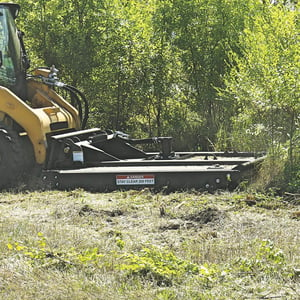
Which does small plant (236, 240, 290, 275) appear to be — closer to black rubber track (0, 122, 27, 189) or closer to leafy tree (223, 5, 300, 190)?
leafy tree (223, 5, 300, 190)

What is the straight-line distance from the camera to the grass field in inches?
147

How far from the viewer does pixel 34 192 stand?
7480 millimetres

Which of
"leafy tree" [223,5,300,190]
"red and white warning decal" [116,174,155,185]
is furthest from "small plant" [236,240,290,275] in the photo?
"red and white warning decal" [116,174,155,185]

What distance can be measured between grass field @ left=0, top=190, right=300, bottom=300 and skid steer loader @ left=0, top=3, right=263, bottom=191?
→ 285 millimetres

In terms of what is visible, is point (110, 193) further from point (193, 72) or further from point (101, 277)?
point (193, 72)

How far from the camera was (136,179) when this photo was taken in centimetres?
743

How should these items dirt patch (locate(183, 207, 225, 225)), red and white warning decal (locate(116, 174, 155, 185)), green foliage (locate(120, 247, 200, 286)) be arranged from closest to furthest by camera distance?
green foliage (locate(120, 247, 200, 286)) < dirt patch (locate(183, 207, 225, 225)) < red and white warning decal (locate(116, 174, 155, 185))

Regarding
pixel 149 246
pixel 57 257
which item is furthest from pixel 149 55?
pixel 57 257

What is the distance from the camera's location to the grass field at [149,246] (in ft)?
12.3

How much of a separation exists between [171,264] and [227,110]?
7996 millimetres

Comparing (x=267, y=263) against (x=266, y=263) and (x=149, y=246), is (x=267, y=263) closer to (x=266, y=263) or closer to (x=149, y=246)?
(x=266, y=263)

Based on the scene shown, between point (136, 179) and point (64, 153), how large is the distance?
1.15m

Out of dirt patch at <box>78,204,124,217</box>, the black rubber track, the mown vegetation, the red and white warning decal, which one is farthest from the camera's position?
the mown vegetation

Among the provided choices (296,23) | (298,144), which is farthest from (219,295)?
(296,23)
